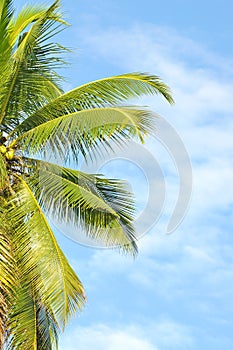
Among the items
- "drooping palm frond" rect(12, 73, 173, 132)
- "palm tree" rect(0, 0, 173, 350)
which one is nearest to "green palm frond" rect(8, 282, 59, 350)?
"palm tree" rect(0, 0, 173, 350)

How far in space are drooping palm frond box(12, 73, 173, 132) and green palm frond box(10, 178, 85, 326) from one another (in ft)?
5.07

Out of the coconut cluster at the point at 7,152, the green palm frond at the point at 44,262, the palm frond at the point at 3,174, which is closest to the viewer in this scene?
the green palm frond at the point at 44,262

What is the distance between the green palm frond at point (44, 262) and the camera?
46.8ft

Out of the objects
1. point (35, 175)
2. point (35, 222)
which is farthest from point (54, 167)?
point (35, 222)

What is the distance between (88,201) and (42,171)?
1.00 m

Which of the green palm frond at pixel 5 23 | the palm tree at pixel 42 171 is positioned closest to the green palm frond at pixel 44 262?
the palm tree at pixel 42 171

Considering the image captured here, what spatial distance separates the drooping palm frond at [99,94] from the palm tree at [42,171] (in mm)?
18

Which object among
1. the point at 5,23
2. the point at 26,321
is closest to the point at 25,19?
the point at 5,23

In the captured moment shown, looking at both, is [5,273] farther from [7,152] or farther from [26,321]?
[7,152]

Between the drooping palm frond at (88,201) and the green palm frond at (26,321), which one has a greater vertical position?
the drooping palm frond at (88,201)

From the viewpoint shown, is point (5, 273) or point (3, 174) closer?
point (5, 273)

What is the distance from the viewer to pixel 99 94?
15.7 m

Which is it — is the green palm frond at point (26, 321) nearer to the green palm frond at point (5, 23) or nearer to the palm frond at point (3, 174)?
the palm frond at point (3, 174)

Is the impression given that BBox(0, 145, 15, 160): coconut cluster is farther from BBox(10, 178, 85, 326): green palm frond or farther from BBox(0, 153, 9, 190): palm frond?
BBox(10, 178, 85, 326): green palm frond
